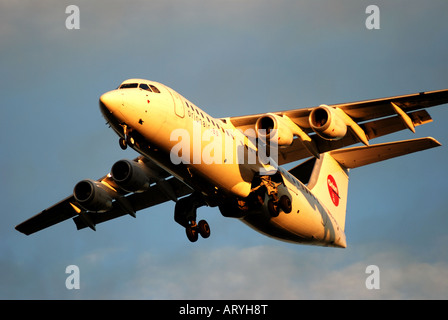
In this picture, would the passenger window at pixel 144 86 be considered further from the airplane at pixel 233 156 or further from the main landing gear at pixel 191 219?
the main landing gear at pixel 191 219

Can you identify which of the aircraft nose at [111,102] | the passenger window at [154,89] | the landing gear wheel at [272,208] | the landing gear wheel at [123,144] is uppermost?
the passenger window at [154,89]

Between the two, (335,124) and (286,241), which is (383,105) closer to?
(335,124)

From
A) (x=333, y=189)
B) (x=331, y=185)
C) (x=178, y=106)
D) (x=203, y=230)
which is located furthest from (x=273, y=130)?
(x=333, y=189)

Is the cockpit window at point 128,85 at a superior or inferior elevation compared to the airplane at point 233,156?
superior

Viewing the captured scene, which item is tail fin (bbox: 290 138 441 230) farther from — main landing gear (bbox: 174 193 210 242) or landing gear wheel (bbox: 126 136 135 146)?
landing gear wheel (bbox: 126 136 135 146)

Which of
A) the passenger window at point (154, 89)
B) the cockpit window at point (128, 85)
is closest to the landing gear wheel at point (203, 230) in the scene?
the passenger window at point (154, 89)

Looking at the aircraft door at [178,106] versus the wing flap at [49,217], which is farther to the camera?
the wing flap at [49,217]
